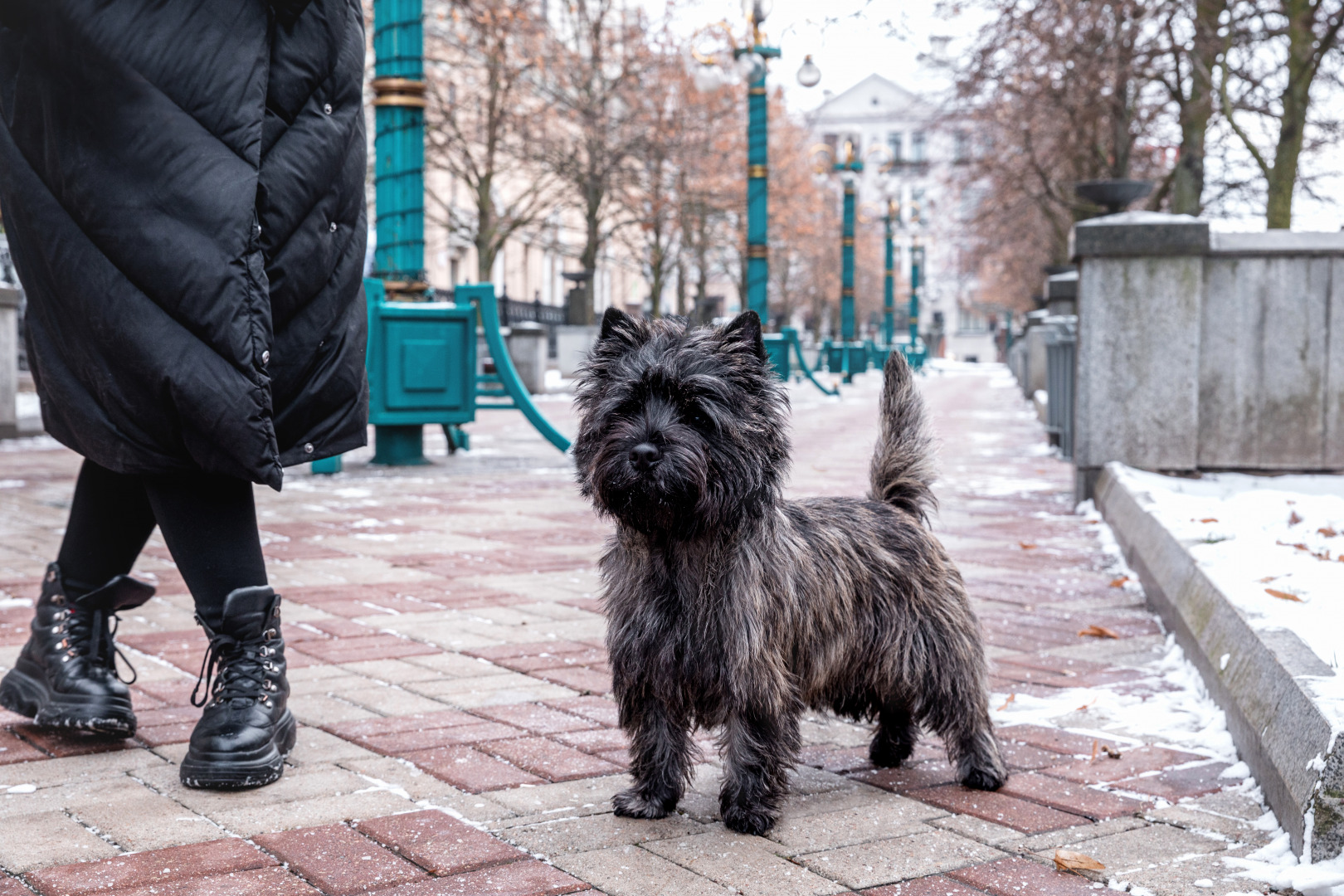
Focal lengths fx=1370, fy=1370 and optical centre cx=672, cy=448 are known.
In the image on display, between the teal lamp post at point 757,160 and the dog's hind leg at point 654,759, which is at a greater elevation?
the teal lamp post at point 757,160

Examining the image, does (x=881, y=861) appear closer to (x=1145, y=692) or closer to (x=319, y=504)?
(x=1145, y=692)

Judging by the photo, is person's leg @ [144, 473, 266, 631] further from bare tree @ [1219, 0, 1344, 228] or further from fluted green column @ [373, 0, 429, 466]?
bare tree @ [1219, 0, 1344, 228]

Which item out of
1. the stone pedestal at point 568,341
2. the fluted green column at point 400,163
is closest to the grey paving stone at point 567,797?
the fluted green column at point 400,163

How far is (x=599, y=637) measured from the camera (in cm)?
461

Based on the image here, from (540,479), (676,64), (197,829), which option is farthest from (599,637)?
(676,64)

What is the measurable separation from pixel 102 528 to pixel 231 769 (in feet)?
2.45

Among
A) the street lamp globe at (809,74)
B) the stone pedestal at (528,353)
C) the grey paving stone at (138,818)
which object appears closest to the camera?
the grey paving stone at (138,818)

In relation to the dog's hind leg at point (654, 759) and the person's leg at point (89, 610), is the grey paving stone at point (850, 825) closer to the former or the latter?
the dog's hind leg at point (654, 759)

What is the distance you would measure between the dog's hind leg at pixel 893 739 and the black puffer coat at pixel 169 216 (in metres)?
1.47

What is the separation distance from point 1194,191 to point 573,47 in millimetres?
17715

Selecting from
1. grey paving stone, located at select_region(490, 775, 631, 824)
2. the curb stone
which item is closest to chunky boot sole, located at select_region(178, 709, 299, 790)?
grey paving stone, located at select_region(490, 775, 631, 824)

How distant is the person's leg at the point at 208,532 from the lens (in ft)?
9.80

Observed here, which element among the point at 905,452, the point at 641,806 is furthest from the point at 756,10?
the point at 641,806

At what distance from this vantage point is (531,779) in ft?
10.1
